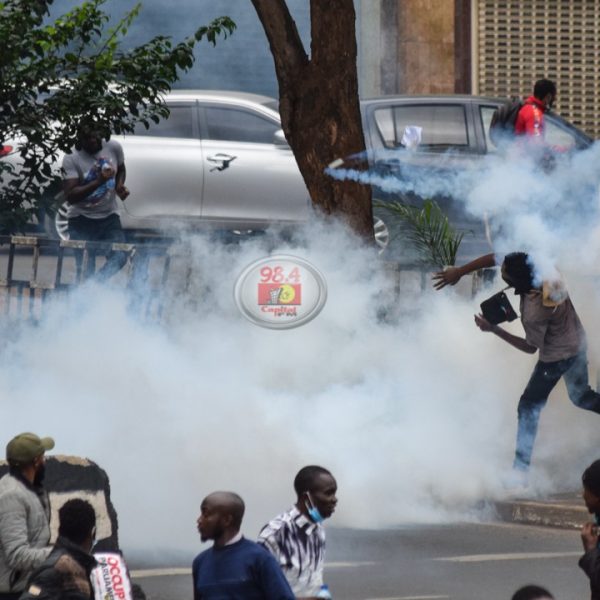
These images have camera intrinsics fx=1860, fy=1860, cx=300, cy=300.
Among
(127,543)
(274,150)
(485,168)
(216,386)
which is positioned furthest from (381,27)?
(127,543)

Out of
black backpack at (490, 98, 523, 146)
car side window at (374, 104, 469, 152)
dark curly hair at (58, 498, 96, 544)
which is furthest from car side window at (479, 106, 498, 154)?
dark curly hair at (58, 498, 96, 544)

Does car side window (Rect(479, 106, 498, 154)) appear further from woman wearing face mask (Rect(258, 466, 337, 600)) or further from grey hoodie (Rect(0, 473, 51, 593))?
grey hoodie (Rect(0, 473, 51, 593))

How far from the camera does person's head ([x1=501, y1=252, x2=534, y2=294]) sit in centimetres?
1184

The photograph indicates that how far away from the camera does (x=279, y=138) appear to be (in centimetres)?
1590

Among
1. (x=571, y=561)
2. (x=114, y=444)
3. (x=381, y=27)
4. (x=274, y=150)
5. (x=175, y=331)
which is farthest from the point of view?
(x=381, y=27)

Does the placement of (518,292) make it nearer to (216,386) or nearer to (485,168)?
(485,168)

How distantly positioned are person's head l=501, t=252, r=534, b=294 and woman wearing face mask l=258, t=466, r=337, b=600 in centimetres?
545

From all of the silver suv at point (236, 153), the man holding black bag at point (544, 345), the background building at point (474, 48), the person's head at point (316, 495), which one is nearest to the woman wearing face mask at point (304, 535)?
the person's head at point (316, 495)

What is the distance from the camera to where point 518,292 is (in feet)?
39.1

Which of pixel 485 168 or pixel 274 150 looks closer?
pixel 485 168

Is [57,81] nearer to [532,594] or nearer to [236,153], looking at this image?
[236,153]

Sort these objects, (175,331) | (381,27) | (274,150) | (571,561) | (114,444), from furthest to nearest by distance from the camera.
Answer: (381,27), (274,150), (175,331), (114,444), (571,561)

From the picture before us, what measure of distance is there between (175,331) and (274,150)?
4.65 meters

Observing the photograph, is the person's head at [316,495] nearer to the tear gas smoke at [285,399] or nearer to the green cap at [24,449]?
the green cap at [24,449]
